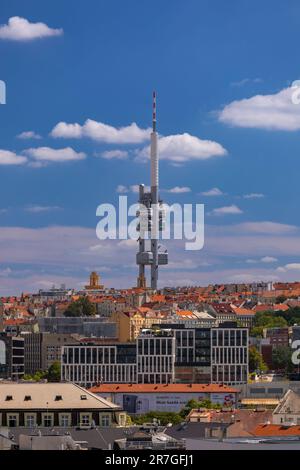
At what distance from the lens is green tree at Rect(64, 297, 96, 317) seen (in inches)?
5074

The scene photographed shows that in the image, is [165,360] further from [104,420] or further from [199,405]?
[104,420]

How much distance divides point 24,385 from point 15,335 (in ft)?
235

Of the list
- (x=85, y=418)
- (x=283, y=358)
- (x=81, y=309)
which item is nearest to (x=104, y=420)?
(x=85, y=418)

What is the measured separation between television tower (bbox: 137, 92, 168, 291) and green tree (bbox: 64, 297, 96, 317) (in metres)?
6.81

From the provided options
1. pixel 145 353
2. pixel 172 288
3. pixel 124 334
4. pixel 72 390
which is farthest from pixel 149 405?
pixel 172 288

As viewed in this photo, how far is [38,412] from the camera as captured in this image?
39.7m

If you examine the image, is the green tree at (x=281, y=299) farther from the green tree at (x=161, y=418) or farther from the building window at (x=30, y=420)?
the building window at (x=30, y=420)

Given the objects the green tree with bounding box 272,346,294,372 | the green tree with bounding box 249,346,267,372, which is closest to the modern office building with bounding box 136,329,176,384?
the green tree with bounding box 272,346,294,372

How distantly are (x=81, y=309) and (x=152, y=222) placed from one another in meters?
9.13

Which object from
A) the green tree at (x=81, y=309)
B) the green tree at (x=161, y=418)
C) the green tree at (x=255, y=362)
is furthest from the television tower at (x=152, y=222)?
the green tree at (x=161, y=418)

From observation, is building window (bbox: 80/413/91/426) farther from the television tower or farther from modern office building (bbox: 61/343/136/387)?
the television tower

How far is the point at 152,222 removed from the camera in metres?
135
